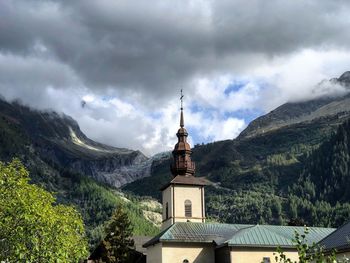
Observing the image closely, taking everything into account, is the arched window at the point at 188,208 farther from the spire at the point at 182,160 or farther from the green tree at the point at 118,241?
the green tree at the point at 118,241

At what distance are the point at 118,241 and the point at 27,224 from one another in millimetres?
47506

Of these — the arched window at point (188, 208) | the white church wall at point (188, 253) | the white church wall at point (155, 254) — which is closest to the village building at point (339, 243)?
the white church wall at point (188, 253)

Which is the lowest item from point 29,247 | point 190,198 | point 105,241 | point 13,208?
point 29,247

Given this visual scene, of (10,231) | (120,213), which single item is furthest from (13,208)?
(120,213)

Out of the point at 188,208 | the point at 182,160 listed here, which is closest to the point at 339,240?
the point at 188,208

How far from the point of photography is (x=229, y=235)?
210 feet

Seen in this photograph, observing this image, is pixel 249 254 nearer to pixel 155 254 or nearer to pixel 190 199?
pixel 155 254

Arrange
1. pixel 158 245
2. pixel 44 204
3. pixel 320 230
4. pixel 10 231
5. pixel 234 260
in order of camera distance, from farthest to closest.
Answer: pixel 320 230, pixel 158 245, pixel 234 260, pixel 44 204, pixel 10 231

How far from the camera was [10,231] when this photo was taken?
25625mm

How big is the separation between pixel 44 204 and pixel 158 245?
34515 mm

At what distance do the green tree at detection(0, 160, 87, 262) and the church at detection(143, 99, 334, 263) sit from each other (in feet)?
103

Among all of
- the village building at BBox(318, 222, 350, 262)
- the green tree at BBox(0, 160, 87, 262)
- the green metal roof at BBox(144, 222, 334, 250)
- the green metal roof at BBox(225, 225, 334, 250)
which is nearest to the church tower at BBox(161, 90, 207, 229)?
→ the green metal roof at BBox(144, 222, 334, 250)

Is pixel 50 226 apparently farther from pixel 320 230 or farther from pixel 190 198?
pixel 320 230

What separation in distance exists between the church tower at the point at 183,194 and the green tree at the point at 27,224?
39.2 metres
